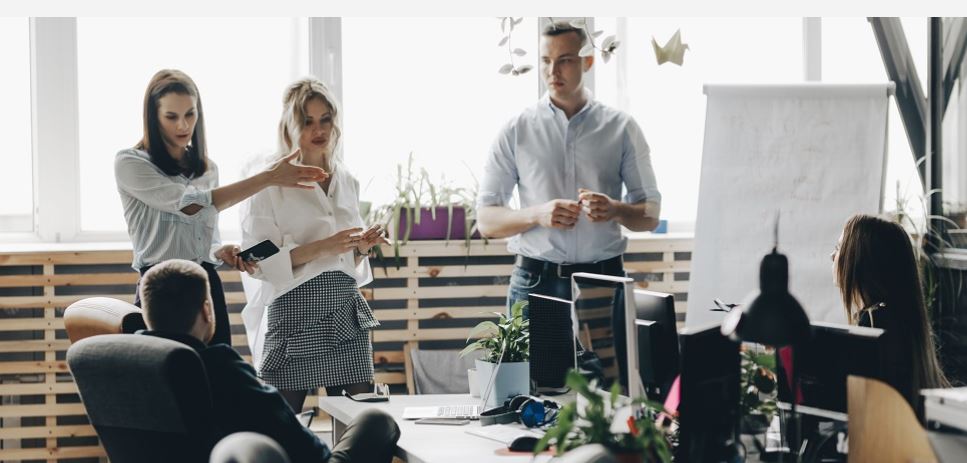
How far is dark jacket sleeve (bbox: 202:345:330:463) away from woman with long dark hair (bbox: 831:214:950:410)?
1435mm

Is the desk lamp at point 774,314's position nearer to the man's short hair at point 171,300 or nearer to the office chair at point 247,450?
the office chair at point 247,450

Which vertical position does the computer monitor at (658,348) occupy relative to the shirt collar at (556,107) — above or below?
below

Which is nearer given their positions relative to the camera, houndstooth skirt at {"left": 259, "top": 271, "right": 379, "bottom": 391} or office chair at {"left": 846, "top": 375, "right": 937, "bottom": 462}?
office chair at {"left": 846, "top": 375, "right": 937, "bottom": 462}

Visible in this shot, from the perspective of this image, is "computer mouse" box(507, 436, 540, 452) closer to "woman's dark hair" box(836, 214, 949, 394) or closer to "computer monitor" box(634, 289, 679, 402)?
"computer monitor" box(634, 289, 679, 402)

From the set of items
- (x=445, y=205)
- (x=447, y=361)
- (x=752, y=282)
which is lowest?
(x=447, y=361)

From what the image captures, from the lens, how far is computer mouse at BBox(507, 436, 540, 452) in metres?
2.27

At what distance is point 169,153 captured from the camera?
329 cm

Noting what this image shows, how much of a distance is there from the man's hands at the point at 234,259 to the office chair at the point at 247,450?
1265 mm

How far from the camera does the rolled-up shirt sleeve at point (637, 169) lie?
11.7ft

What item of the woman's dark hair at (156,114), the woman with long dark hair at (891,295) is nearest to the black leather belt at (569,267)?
the woman with long dark hair at (891,295)

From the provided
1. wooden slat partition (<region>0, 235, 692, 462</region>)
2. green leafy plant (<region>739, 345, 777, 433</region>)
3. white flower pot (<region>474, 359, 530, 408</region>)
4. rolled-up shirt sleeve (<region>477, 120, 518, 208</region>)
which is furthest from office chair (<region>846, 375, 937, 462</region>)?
wooden slat partition (<region>0, 235, 692, 462</region>)

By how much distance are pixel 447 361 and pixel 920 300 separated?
7.43ft

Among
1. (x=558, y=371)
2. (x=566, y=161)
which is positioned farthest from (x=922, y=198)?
(x=558, y=371)

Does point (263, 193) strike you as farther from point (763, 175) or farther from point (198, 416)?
point (763, 175)
